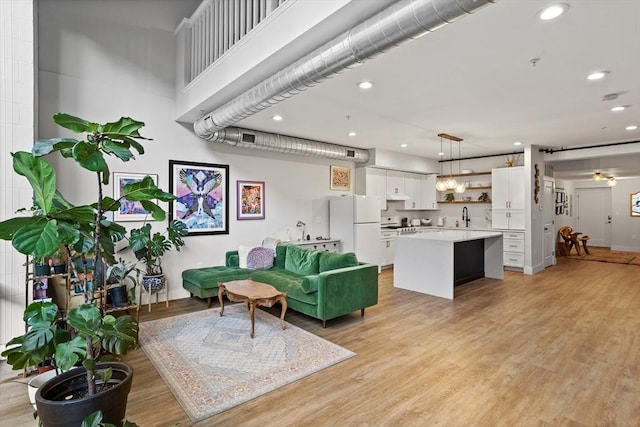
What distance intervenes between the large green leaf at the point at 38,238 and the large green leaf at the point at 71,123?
454mm

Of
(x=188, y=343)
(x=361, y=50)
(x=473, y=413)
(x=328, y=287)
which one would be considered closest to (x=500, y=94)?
(x=361, y=50)

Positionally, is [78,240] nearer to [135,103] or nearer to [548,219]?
[135,103]

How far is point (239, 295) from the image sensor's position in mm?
3682

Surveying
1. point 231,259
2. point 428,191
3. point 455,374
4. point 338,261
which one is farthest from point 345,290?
point 428,191

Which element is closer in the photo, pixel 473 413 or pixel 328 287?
pixel 473 413

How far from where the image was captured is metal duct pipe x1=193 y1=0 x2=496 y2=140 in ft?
6.30

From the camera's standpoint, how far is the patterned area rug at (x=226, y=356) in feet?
8.20

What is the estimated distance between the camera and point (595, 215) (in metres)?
11.4

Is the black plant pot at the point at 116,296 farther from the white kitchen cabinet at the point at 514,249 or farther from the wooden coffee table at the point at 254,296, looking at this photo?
the white kitchen cabinet at the point at 514,249

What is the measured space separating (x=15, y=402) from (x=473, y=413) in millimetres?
3333

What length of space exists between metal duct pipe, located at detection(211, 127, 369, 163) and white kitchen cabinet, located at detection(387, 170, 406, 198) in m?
1.03

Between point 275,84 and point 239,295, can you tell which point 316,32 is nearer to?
point 275,84

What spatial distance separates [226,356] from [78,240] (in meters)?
1.97

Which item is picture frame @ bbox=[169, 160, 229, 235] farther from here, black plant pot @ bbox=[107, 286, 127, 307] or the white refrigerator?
the white refrigerator
